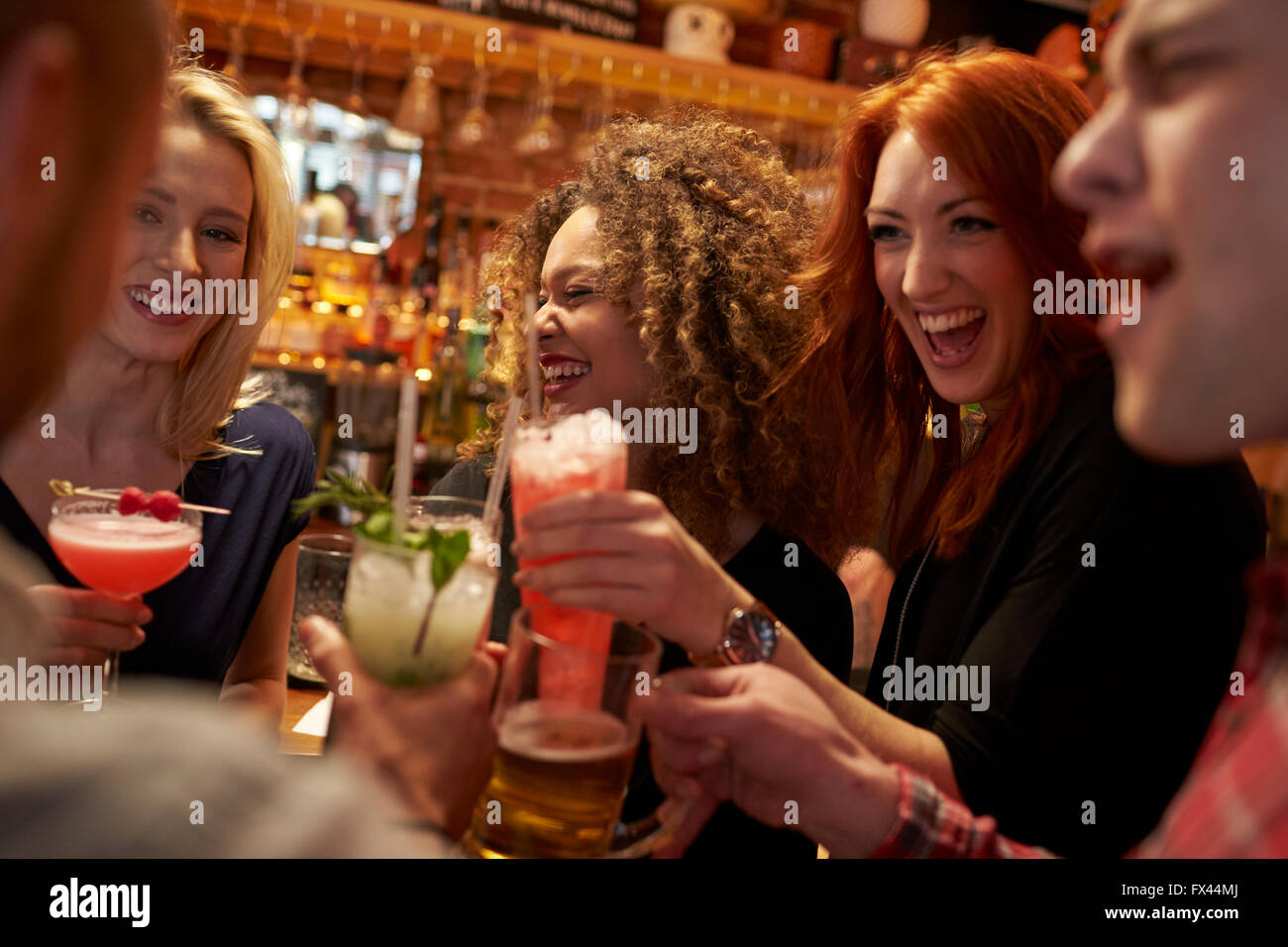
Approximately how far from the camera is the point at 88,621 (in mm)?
1330

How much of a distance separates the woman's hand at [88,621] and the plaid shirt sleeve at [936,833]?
952 millimetres

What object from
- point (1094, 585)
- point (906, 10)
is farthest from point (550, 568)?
point (906, 10)

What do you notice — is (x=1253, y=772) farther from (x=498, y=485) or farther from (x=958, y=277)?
(x=958, y=277)

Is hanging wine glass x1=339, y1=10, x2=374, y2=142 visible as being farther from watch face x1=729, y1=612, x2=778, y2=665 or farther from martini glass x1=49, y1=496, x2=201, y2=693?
watch face x1=729, y1=612, x2=778, y2=665

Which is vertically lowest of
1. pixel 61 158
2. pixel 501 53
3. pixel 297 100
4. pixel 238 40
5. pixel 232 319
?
pixel 232 319

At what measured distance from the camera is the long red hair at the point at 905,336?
1.41m

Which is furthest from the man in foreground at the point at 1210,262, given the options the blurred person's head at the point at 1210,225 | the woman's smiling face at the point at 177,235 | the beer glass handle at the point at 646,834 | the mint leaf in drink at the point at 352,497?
the woman's smiling face at the point at 177,235

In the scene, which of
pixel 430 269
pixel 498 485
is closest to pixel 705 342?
pixel 498 485

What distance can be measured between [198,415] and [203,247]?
309mm

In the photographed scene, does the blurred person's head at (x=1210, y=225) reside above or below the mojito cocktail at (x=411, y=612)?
above

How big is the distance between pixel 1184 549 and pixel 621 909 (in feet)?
2.50

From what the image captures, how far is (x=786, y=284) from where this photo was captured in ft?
5.91

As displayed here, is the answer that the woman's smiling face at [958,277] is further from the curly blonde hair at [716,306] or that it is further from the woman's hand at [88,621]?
the woman's hand at [88,621]

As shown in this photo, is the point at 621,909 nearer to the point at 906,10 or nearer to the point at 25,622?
the point at 25,622
